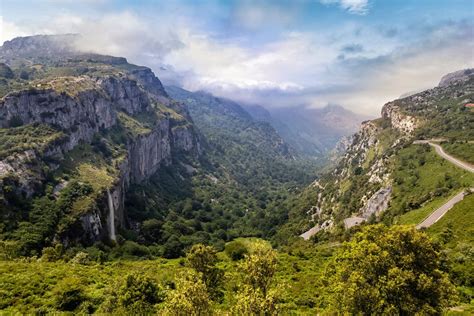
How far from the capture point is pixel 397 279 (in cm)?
2925

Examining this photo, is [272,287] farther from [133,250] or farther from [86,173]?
[86,173]

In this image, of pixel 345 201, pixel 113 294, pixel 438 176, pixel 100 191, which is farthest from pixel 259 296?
pixel 345 201

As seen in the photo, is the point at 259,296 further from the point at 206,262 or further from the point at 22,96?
the point at 22,96

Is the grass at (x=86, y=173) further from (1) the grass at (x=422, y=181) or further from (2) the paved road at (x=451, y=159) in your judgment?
(2) the paved road at (x=451, y=159)

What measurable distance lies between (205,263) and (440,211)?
286 ft

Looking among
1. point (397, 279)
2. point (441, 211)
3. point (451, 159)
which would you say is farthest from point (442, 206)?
point (397, 279)

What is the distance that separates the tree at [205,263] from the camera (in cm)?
4788

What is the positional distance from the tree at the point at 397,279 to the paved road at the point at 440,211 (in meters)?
71.2

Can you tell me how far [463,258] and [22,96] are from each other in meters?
213

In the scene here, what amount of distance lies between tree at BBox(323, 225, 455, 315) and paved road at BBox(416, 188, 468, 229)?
71243mm

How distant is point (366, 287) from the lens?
30594mm

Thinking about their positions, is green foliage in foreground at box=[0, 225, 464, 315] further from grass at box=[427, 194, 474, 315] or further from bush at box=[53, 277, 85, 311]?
grass at box=[427, 194, 474, 315]

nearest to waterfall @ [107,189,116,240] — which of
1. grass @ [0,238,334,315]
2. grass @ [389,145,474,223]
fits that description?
grass @ [0,238,334,315]

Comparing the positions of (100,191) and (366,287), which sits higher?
(366,287)
